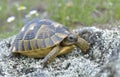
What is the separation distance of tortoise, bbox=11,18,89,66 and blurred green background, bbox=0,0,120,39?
2961 millimetres

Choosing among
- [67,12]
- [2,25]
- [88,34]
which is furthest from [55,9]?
[88,34]

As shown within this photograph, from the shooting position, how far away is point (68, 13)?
796 centimetres

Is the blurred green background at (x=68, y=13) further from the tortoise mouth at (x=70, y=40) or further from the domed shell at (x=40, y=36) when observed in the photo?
the tortoise mouth at (x=70, y=40)

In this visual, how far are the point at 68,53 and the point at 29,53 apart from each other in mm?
390

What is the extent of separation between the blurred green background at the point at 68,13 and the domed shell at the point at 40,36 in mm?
2906

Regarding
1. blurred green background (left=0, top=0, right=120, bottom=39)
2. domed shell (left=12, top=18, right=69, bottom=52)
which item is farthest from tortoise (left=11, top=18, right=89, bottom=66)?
blurred green background (left=0, top=0, right=120, bottom=39)

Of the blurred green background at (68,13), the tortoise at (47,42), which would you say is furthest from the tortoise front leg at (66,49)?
the blurred green background at (68,13)

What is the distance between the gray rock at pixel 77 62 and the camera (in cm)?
372

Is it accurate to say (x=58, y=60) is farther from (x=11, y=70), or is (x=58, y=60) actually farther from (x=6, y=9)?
(x=6, y=9)

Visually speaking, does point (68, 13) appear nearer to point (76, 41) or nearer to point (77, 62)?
point (76, 41)

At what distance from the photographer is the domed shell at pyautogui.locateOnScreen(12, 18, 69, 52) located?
3.94 m

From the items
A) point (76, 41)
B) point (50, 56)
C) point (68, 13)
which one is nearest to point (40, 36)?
point (50, 56)

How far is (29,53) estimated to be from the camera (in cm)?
406

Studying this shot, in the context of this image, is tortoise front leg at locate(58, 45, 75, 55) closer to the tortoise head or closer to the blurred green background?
the tortoise head
